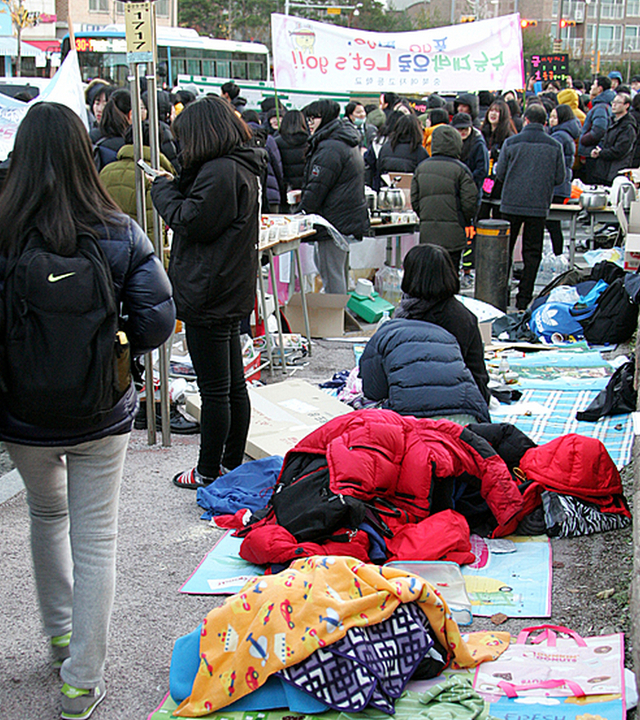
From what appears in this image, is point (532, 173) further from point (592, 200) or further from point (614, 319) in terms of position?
point (614, 319)

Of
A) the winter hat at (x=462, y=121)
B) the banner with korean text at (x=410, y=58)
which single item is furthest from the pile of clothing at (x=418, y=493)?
the banner with korean text at (x=410, y=58)

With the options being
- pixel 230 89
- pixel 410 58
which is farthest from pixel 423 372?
pixel 410 58

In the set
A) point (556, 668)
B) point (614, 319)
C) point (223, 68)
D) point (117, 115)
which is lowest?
point (556, 668)

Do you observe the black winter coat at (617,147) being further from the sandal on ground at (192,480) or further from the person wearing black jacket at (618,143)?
the sandal on ground at (192,480)

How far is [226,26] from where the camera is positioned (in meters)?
59.1

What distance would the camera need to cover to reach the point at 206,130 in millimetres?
3994

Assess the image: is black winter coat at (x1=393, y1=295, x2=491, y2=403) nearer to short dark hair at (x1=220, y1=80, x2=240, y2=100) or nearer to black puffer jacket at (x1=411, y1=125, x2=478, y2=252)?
black puffer jacket at (x1=411, y1=125, x2=478, y2=252)

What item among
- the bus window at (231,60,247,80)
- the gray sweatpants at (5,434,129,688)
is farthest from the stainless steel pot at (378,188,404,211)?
the bus window at (231,60,247,80)

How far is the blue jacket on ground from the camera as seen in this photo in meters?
8.81

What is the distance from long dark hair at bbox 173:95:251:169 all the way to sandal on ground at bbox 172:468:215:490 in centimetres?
164

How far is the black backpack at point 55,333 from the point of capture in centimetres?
241

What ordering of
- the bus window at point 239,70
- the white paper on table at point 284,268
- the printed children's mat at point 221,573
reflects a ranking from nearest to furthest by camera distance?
the printed children's mat at point 221,573, the white paper on table at point 284,268, the bus window at point 239,70

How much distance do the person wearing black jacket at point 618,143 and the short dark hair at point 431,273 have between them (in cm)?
757

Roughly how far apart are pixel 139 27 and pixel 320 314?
146 inches
